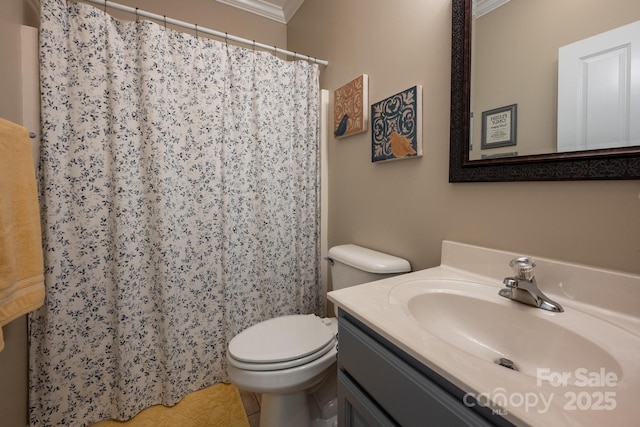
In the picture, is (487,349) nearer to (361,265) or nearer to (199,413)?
(361,265)

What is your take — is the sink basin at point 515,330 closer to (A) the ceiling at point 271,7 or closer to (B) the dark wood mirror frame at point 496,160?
(B) the dark wood mirror frame at point 496,160

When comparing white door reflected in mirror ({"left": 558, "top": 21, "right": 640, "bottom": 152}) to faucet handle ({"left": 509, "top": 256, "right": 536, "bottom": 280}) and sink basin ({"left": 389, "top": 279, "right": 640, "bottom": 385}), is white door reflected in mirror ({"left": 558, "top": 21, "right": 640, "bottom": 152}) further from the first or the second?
sink basin ({"left": 389, "top": 279, "right": 640, "bottom": 385})

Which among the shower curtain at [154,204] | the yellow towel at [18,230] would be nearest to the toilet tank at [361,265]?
the shower curtain at [154,204]

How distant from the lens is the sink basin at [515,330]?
0.53 metres

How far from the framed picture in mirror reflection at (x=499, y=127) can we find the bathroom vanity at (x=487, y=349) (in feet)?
1.12

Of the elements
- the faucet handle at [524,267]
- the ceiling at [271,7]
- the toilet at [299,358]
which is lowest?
the toilet at [299,358]

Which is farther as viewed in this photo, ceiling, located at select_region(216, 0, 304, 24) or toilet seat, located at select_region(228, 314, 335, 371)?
ceiling, located at select_region(216, 0, 304, 24)

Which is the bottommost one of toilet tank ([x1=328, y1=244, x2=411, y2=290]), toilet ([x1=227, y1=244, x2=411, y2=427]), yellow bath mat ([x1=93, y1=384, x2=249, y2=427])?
yellow bath mat ([x1=93, y1=384, x2=249, y2=427])

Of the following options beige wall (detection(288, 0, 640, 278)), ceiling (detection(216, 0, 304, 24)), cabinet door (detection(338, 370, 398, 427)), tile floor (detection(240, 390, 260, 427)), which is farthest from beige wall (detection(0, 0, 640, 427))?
tile floor (detection(240, 390, 260, 427))

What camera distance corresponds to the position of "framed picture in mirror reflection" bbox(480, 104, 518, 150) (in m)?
0.80

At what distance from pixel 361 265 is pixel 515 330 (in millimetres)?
573

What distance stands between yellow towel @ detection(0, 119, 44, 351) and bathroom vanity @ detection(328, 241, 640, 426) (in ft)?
3.17

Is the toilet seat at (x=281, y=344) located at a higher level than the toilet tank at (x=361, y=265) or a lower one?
lower

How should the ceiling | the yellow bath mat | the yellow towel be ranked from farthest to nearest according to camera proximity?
1. the ceiling
2. the yellow bath mat
3. the yellow towel
